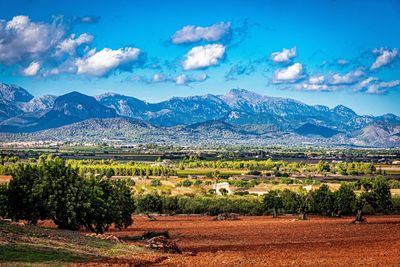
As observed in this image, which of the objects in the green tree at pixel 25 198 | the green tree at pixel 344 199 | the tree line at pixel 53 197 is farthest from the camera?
the green tree at pixel 344 199

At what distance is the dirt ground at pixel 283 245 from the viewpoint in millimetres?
38781

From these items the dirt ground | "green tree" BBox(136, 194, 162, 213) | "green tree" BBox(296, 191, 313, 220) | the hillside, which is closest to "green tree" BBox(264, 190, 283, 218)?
"green tree" BBox(296, 191, 313, 220)

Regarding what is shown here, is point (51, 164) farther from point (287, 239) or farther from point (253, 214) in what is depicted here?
point (253, 214)

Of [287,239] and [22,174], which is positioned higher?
[22,174]

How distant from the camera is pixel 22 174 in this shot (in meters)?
58.7

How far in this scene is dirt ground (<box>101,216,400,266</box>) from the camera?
127 ft

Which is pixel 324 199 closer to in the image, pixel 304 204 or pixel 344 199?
pixel 344 199

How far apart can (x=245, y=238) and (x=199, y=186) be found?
101 metres

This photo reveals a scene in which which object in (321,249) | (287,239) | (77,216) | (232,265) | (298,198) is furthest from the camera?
(298,198)

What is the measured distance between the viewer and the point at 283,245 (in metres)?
55.6

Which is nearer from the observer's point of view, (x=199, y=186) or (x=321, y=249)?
(x=321, y=249)

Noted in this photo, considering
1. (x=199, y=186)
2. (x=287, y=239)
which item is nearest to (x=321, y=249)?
(x=287, y=239)

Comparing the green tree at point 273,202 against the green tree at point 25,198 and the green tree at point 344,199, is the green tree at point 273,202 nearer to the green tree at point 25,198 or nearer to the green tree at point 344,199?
the green tree at point 344,199

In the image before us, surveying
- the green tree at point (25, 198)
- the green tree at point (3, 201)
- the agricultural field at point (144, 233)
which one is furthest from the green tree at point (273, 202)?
the green tree at point (3, 201)
